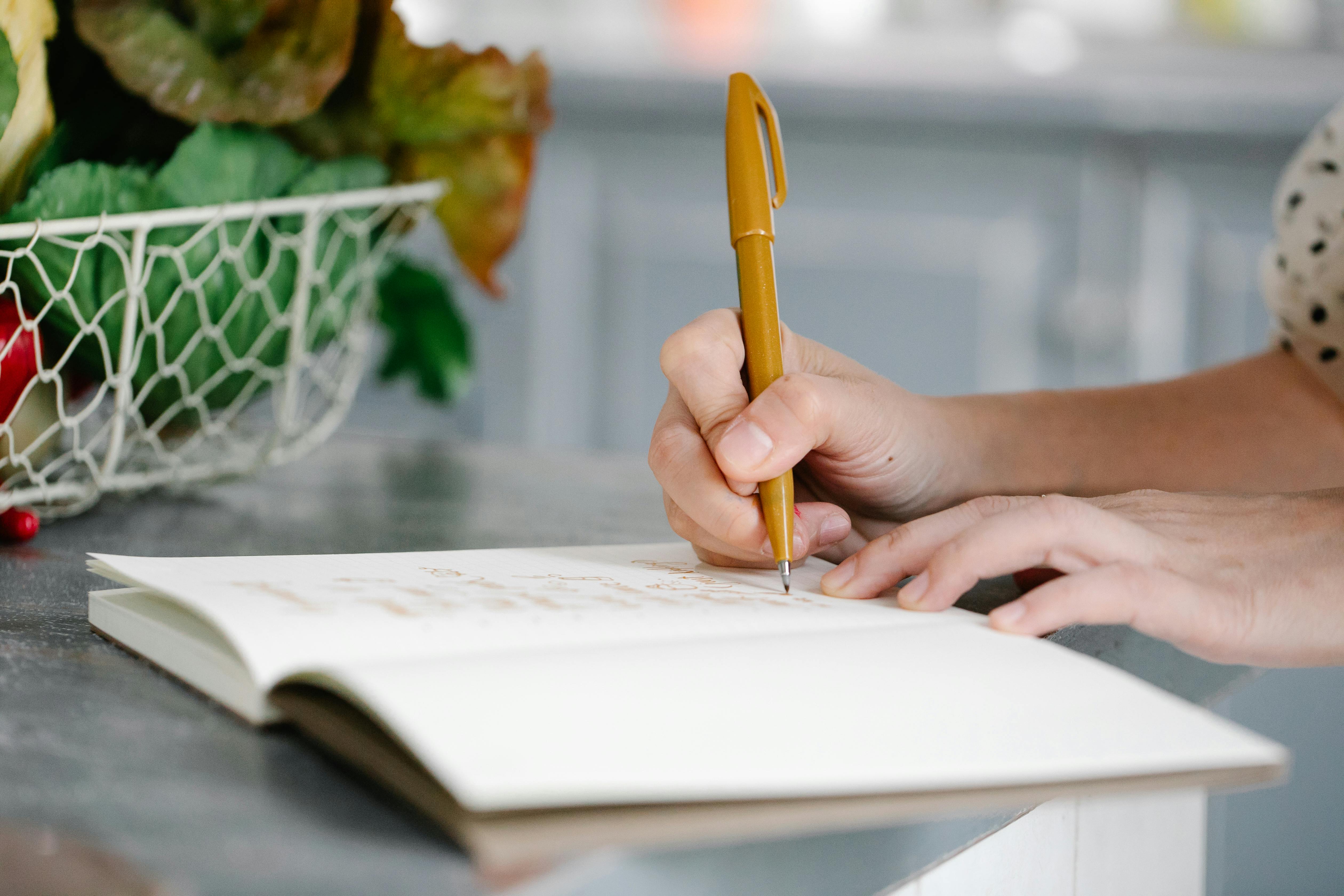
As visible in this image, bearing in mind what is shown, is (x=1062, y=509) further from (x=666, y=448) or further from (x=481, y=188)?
(x=481, y=188)

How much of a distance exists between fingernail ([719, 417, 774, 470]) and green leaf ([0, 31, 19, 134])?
318 millimetres

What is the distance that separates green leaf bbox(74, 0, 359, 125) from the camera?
563 millimetres

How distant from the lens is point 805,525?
0.50m

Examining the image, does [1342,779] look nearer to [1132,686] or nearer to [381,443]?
[1132,686]

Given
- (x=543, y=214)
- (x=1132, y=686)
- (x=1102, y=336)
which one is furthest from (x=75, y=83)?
(x=1102, y=336)

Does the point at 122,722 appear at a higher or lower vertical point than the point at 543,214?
lower

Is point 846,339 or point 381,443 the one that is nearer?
point 381,443

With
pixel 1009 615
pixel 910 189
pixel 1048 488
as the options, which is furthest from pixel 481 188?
pixel 910 189

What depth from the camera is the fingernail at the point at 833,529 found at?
1.65 ft

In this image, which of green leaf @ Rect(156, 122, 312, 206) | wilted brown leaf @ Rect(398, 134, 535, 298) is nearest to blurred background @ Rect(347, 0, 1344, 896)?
wilted brown leaf @ Rect(398, 134, 535, 298)

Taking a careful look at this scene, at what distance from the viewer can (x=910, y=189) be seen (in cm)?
197

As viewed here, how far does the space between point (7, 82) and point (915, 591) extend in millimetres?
407

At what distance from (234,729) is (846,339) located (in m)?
1.79

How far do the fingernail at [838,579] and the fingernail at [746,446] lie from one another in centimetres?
5
